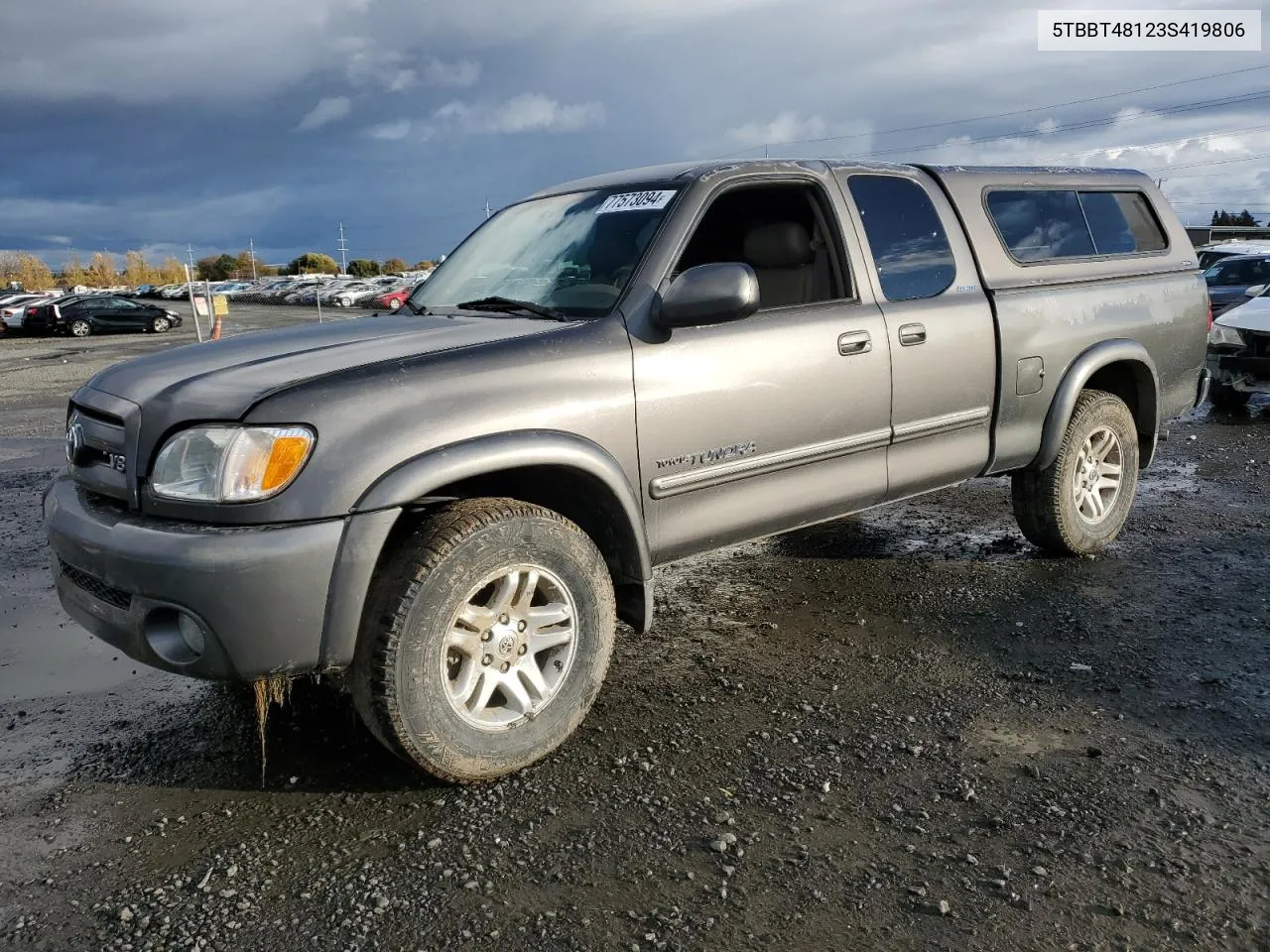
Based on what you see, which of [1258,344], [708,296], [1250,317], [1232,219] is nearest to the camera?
[708,296]

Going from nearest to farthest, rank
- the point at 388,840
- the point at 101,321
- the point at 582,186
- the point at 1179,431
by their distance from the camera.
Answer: the point at 388,840
the point at 582,186
the point at 1179,431
the point at 101,321

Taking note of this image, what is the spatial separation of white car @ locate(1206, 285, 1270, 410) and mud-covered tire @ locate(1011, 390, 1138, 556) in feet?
17.8

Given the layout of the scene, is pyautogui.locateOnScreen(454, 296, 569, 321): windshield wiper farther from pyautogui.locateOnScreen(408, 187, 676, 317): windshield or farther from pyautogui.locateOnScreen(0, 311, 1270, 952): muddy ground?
pyautogui.locateOnScreen(0, 311, 1270, 952): muddy ground

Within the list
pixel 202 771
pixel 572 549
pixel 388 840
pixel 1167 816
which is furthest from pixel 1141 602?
pixel 202 771

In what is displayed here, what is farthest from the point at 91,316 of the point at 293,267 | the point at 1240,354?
the point at 293,267

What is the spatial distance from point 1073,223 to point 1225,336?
20.7 ft

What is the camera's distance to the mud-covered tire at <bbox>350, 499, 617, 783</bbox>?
2840 mm

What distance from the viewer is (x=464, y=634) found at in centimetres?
301

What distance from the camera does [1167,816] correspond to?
2.80 m

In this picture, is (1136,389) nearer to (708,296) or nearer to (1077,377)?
(1077,377)

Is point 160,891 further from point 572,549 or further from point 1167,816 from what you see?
point 1167,816

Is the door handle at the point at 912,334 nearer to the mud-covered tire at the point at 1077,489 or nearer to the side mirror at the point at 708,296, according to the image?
the side mirror at the point at 708,296

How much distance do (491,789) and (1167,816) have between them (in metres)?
1.93

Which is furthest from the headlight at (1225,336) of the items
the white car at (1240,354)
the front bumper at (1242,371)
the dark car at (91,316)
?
the dark car at (91,316)
